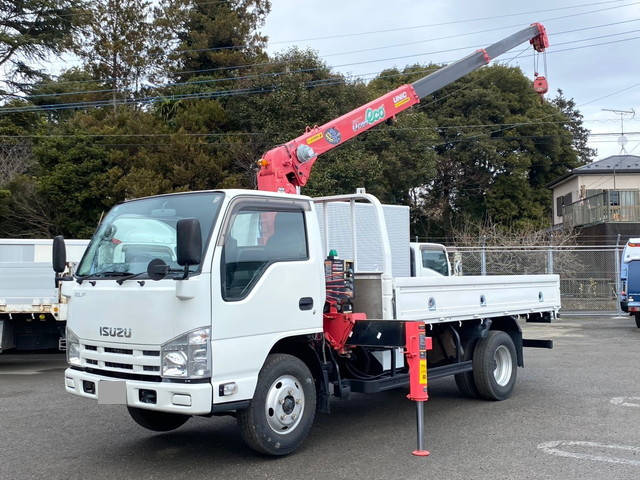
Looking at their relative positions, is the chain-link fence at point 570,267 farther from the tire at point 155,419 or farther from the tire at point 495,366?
the tire at point 155,419

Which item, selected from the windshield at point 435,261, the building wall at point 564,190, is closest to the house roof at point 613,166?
the building wall at point 564,190

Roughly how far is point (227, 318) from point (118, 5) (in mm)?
32408

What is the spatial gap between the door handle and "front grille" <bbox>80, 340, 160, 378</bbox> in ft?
4.62

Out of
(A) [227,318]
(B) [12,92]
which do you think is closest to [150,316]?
(A) [227,318]

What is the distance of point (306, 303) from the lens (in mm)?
6090

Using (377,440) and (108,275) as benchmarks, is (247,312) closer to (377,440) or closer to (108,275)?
(108,275)

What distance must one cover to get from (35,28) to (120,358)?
2884 cm

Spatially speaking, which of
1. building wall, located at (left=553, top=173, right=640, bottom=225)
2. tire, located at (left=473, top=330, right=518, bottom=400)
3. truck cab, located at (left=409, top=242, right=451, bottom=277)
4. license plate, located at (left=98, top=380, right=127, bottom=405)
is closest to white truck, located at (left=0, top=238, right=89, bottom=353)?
license plate, located at (left=98, top=380, right=127, bottom=405)

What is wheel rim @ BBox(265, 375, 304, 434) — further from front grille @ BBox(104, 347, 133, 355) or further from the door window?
front grille @ BBox(104, 347, 133, 355)

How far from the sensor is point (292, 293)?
5.95m

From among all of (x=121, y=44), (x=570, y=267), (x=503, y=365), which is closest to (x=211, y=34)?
(x=121, y=44)

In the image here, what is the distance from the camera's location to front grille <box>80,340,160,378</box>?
208 inches

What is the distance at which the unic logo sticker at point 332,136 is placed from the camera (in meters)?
12.4

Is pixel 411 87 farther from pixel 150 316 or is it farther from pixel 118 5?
pixel 118 5
